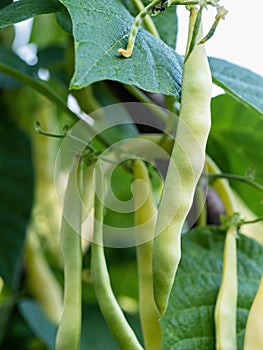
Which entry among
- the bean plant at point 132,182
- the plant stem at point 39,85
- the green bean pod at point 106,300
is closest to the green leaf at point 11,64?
the bean plant at point 132,182

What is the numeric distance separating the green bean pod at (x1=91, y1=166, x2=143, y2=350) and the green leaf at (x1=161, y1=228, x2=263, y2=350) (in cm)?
7

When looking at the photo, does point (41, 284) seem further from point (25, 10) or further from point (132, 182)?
point (25, 10)

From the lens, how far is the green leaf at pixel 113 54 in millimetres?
392

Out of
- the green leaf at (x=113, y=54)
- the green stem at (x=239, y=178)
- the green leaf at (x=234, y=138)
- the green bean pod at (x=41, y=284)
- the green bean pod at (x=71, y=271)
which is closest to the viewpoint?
the green leaf at (x=113, y=54)

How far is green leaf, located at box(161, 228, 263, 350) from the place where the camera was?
22.8 inches

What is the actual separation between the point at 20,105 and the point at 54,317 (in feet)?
1.12

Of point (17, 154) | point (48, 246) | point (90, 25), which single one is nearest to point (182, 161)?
point (90, 25)

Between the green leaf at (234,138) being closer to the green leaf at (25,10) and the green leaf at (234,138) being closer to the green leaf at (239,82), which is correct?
the green leaf at (239,82)

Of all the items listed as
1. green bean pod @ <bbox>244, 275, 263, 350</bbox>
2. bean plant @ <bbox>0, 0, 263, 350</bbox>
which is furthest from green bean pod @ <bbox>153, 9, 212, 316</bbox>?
green bean pod @ <bbox>244, 275, 263, 350</bbox>

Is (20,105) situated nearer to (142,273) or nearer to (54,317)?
(54,317)

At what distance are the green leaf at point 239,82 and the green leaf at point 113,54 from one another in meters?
0.08

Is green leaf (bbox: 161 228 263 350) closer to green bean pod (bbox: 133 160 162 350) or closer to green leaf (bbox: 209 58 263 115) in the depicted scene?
green bean pod (bbox: 133 160 162 350)

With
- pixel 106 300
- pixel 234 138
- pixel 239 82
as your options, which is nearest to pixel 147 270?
pixel 106 300

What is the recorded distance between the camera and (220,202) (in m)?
0.72
